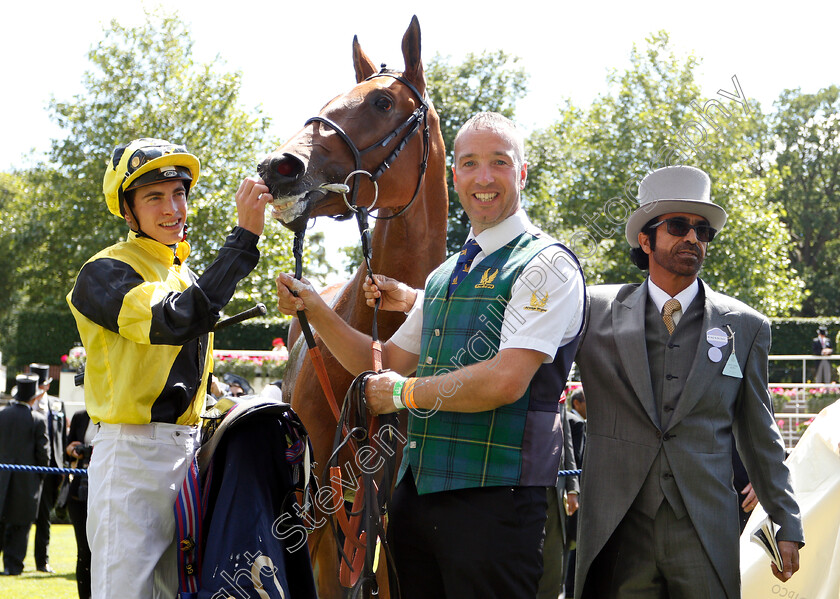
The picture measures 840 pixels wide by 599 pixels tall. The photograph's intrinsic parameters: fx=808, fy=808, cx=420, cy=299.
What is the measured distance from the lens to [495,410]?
7.89 ft

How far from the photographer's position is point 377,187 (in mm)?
3391

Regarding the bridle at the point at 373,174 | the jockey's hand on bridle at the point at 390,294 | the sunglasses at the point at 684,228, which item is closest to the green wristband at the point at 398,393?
the bridle at the point at 373,174

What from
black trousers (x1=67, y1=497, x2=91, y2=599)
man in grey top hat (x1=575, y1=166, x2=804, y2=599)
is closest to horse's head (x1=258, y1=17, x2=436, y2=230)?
man in grey top hat (x1=575, y1=166, x2=804, y2=599)

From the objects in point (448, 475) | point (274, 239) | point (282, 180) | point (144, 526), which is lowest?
point (144, 526)

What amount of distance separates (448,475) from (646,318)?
45.6 inches

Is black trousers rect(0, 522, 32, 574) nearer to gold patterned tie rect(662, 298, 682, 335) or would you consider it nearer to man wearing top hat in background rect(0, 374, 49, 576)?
man wearing top hat in background rect(0, 374, 49, 576)

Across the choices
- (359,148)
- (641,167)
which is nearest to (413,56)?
(359,148)

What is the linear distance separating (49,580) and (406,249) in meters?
7.20

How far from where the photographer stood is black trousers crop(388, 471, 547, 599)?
2.30 metres

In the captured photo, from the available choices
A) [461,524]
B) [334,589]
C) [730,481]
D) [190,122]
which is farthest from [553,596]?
[190,122]

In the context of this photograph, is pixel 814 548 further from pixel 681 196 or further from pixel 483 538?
pixel 483 538

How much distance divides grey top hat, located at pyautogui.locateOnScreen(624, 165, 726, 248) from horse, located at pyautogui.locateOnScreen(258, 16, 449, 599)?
3.19ft

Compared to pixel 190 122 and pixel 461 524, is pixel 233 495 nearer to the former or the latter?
pixel 461 524

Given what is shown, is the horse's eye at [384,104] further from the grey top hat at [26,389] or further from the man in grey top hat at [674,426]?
the grey top hat at [26,389]
